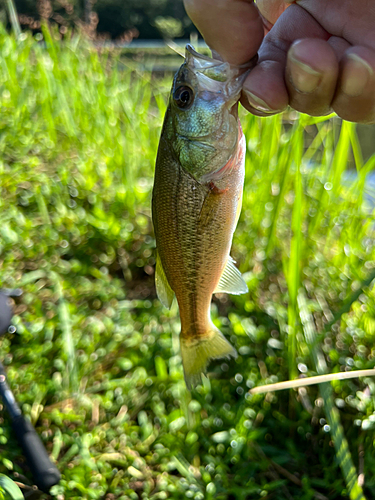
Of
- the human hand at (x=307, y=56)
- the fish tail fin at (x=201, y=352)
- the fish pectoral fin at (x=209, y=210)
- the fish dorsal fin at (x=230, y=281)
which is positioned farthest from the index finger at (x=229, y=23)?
the fish tail fin at (x=201, y=352)

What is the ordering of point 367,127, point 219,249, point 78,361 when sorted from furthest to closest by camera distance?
point 367,127 → point 78,361 → point 219,249

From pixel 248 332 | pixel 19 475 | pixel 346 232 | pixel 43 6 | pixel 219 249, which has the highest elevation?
pixel 43 6

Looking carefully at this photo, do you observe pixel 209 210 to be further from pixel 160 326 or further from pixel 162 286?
pixel 160 326

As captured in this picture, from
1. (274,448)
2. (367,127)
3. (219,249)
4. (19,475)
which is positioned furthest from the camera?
(367,127)

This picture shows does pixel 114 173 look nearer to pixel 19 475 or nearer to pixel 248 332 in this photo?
pixel 248 332

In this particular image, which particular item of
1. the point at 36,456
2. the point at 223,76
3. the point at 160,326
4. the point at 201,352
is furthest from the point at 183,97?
the point at 36,456

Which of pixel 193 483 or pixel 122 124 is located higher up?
pixel 122 124

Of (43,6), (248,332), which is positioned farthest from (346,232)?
(43,6)
